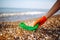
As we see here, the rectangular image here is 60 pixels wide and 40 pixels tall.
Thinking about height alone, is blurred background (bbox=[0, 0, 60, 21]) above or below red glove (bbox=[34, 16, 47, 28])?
above

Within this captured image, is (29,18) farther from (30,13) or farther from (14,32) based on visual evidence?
(14,32)

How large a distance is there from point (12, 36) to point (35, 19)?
0.26m

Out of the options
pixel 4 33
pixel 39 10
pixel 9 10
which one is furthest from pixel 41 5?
pixel 4 33

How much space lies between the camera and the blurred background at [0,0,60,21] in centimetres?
117

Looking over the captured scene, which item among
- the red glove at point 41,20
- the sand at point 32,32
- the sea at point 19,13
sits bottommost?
the sand at point 32,32

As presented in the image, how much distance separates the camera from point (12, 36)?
1.15 metres

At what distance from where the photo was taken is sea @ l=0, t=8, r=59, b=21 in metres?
1.17

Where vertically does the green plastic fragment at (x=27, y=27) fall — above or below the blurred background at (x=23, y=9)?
below

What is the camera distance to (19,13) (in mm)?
1189

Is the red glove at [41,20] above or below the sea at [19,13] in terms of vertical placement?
below

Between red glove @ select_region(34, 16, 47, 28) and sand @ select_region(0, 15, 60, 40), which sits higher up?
red glove @ select_region(34, 16, 47, 28)

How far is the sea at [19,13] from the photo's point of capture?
3.83 ft

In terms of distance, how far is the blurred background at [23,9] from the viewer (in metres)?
1.17


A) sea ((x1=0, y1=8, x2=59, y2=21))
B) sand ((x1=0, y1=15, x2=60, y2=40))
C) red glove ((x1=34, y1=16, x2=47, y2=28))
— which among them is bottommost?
sand ((x1=0, y1=15, x2=60, y2=40))
